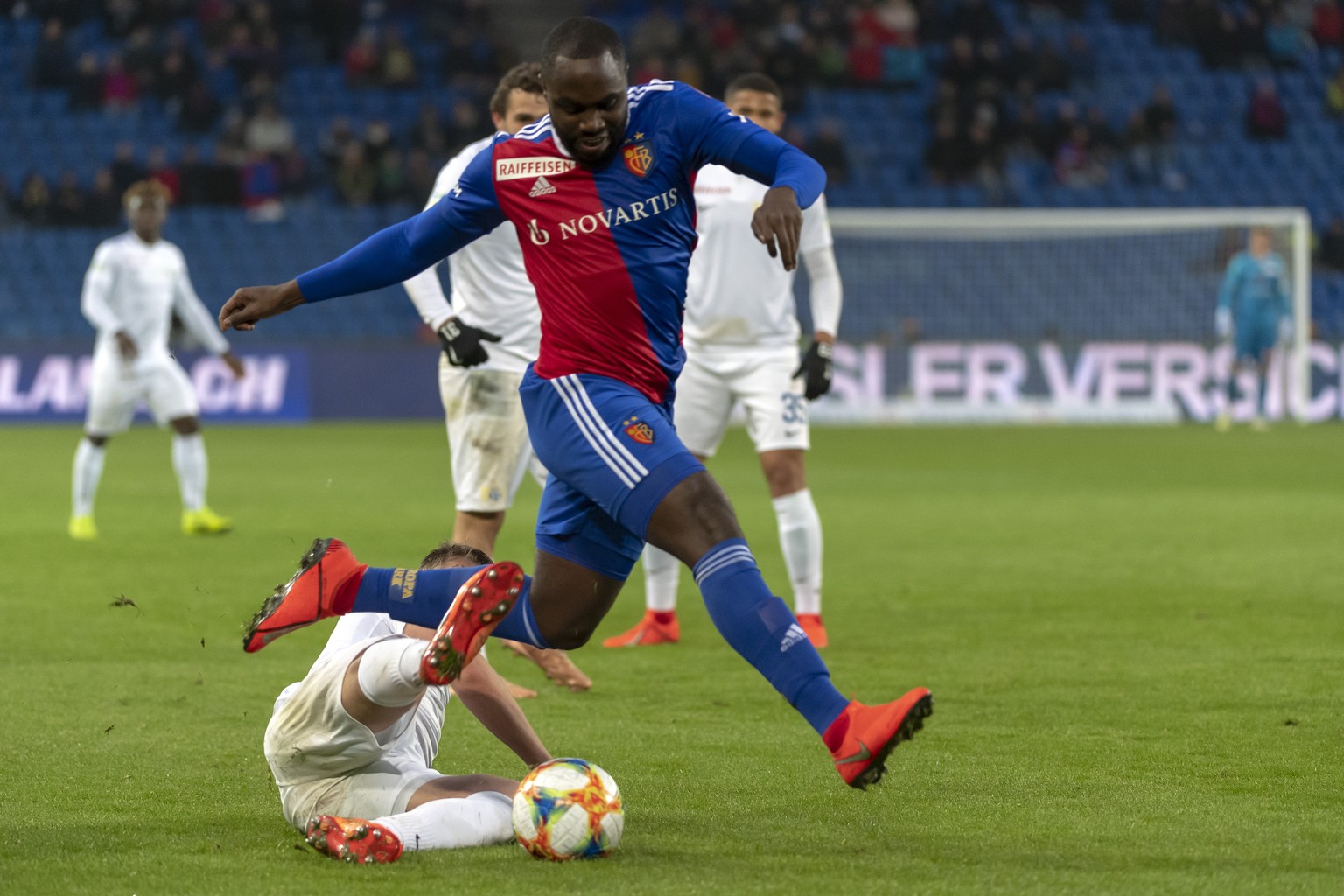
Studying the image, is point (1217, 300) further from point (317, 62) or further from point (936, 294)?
point (317, 62)

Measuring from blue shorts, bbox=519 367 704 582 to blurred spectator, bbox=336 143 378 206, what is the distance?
20.6 meters

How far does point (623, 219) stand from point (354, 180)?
2084cm

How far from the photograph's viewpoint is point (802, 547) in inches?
289

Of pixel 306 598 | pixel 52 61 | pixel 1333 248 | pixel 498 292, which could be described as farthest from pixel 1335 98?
pixel 306 598

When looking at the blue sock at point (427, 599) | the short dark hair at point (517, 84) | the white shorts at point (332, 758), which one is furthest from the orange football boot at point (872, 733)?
the short dark hair at point (517, 84)

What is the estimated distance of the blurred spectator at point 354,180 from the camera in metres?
24.2

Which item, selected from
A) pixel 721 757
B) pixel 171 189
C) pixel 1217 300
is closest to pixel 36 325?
pixel 171 189

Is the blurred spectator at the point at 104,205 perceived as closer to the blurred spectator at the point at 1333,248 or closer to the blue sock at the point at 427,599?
the blurred spectator at the point at 1333,248

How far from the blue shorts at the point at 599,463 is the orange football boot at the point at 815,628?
2983 millimetres

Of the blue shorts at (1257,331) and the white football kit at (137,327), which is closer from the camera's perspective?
the white football kit at (137,327)

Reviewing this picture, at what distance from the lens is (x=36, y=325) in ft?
78.1

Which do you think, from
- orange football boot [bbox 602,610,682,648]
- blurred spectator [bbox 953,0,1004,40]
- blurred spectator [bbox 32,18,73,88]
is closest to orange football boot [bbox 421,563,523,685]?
orange football boot [bbox 602,610,682,648]

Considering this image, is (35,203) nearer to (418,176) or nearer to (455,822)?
(418,176)

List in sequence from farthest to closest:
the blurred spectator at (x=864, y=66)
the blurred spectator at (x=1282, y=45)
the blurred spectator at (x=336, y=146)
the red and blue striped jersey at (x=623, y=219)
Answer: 1. the blurred spectator at (x=1282, y=45)
2. the blurred spectator at (x=864, y=66)
3. the blurred spectator at (x=336, y=146)
4. the red and blue striped jersey at (x=623, y=219)
